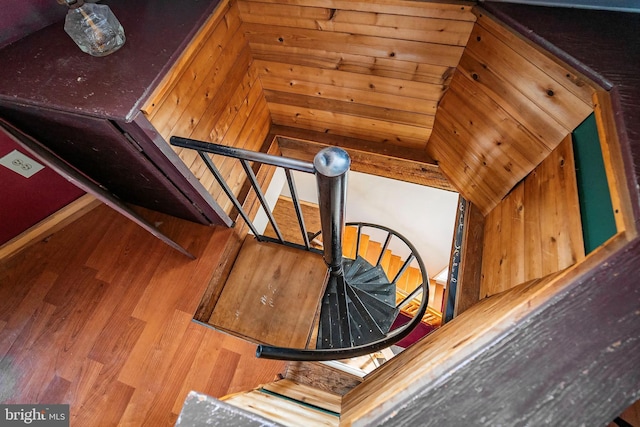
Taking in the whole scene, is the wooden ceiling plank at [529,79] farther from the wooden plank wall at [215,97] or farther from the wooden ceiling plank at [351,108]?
the wooden plank wall at [215,97]

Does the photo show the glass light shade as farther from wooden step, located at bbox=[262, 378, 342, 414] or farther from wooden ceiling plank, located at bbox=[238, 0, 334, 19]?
wooden step, located at bbox=[262, 378, 342, 414]

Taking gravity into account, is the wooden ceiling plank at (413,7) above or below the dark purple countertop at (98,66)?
above

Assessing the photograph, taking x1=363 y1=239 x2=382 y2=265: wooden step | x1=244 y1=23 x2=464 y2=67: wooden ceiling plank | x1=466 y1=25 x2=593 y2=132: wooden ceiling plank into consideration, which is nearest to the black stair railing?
x1=244 y1=23 x2=464 y2=67: wooden ceiling plank

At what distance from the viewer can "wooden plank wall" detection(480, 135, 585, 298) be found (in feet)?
3.48

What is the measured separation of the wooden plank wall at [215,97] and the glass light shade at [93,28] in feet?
0.78

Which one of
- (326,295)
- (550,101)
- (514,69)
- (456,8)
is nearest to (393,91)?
(456,8)

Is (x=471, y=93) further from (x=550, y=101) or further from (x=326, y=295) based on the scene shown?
(x=326, y=295)

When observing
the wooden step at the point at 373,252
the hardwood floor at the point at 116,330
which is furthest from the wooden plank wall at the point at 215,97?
the wooden step at the point at 373,252

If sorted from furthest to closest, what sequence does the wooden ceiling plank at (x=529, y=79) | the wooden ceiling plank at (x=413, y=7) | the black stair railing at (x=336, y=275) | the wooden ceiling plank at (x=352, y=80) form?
the wooden ceiling plank at (x=352, y=80), the wooden ceiling plank at (x=413, y=7), the wooden ceiling plank at (x=529, y=79), the black stair railing at (x=336, y=275)

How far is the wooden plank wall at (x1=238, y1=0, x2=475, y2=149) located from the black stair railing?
0.67m

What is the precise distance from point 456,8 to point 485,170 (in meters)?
0.80

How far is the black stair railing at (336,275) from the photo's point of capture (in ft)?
3.44

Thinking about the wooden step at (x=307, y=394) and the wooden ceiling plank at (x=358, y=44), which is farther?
the wooden ceiling plank at (x=358, y=44)

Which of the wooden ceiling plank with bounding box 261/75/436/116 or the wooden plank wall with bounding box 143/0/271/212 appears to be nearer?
the wooden plank wall with bounding box 143/0/271/212
